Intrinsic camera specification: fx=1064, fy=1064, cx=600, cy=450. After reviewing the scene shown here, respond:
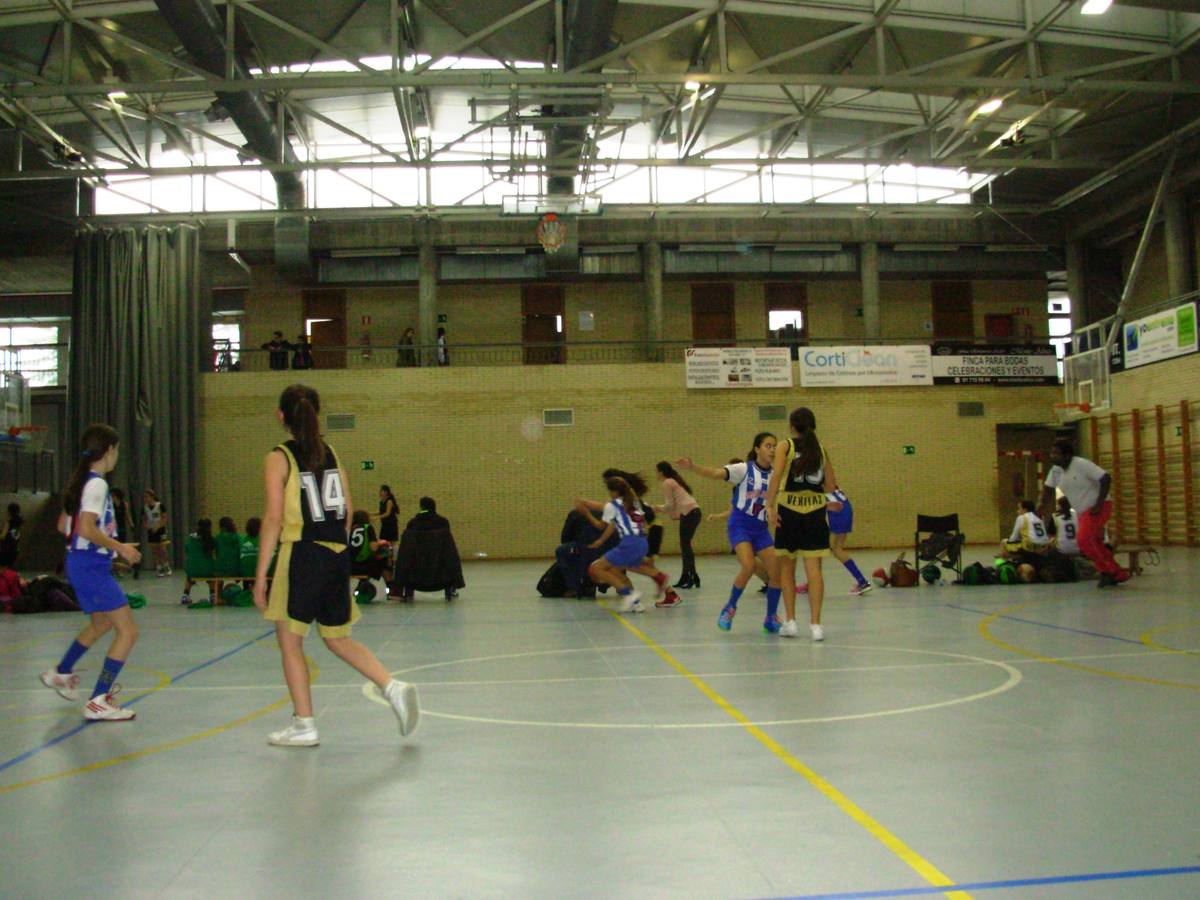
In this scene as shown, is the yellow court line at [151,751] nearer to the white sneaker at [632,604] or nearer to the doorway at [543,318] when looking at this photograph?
the white sneaker at [632,604]

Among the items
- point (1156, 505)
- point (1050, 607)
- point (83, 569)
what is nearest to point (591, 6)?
point (1050, 607)

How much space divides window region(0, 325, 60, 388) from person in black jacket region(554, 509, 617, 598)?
2426 cm

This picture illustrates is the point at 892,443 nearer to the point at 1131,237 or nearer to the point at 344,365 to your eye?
the point at 1131,237

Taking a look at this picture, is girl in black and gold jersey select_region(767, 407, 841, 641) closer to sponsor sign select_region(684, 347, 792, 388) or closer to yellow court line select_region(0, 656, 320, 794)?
yellow court line select_region(0, 656, 320, 794)

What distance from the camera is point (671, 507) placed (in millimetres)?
13664

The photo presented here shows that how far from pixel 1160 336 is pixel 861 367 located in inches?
269

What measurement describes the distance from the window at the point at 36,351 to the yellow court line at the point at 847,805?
31.5 meters

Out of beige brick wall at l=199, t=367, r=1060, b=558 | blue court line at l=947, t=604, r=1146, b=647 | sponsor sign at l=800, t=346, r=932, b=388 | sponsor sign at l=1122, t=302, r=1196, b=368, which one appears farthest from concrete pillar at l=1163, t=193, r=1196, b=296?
blue court line at l=947, t=604, r=1146, b=647

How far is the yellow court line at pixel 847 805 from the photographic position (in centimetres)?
321

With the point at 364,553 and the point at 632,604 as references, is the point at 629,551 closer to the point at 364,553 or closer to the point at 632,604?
the point at 632,604

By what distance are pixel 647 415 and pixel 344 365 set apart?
893 cm

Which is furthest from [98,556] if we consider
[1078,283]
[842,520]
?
[1078,283]

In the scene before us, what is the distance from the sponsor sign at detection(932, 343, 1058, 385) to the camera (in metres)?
27.4

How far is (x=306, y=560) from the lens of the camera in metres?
5.23
